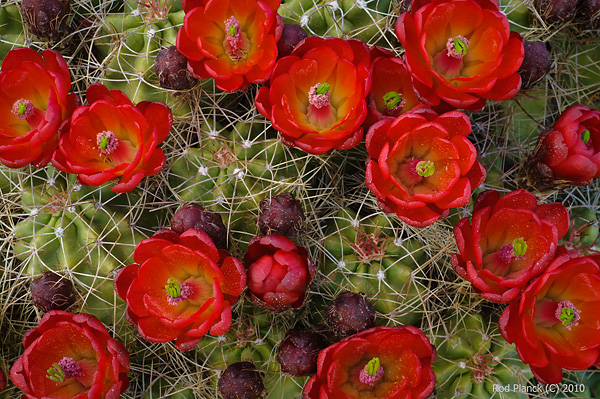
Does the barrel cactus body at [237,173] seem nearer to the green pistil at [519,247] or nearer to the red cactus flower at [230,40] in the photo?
the red cactus flower at [230,40]

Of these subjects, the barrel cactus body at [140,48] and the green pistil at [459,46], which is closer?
the green pistil at [459,46]

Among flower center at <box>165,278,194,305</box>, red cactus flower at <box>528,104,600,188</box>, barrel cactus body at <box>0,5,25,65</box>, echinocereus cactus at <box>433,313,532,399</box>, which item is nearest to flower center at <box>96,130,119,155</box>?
flower center at <box>165,278,194,305</box>

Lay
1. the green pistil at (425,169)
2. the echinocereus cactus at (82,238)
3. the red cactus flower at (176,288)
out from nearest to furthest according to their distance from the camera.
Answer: the red cactus flower at (176,288), the green pistil at (425,169), the echinocereus cactus at (82,238)

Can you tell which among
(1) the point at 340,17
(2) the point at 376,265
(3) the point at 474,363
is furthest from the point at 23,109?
(3) the point at 474,363

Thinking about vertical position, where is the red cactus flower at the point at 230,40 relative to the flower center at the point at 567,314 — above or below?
above

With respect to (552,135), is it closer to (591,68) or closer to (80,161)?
(591,68)

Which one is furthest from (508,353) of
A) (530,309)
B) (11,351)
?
(11,351)

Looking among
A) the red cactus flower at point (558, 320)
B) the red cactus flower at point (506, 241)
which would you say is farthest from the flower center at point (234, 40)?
the red cactus flower at point (558, 320)
